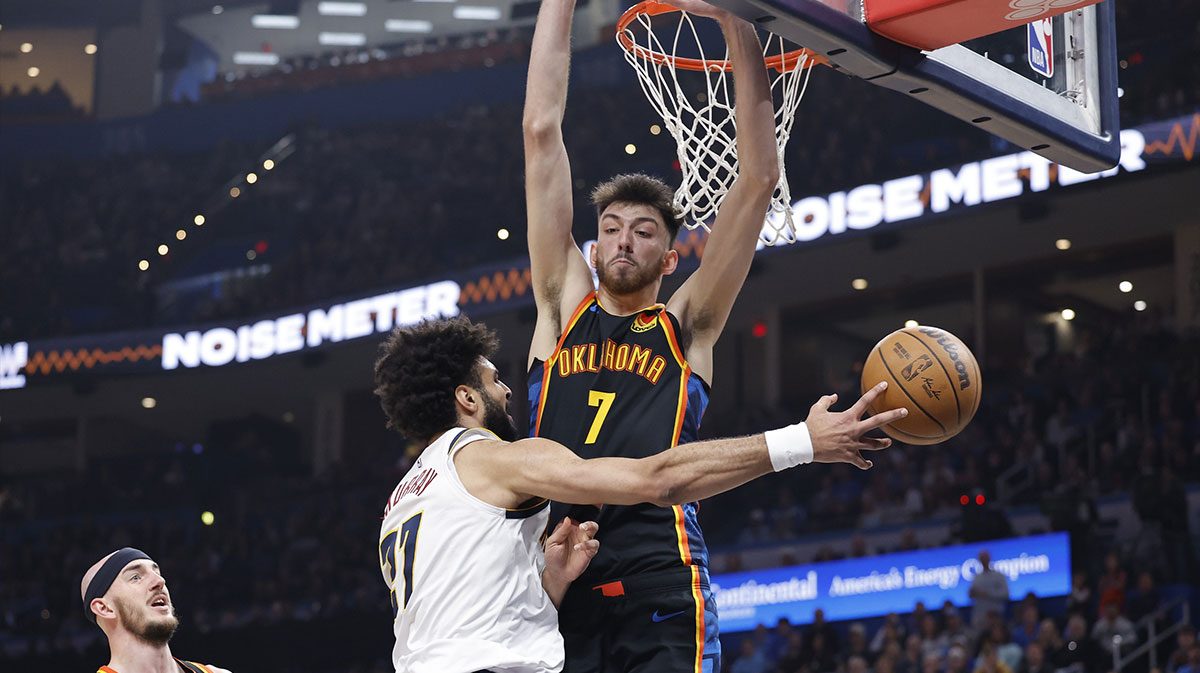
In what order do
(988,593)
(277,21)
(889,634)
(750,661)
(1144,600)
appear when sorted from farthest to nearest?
1. (277,21)
2. (750,661)
3. (889,634)
4. (988,593)
5. (1144,600)

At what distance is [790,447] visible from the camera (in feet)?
9.43

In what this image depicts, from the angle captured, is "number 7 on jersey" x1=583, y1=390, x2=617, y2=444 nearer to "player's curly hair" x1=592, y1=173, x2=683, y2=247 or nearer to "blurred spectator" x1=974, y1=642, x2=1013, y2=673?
"player's curly hair" x1=592, y1=173, x2=683, y2=247

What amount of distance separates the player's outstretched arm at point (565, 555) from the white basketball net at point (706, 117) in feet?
4.78

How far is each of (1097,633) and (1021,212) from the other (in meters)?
7.15

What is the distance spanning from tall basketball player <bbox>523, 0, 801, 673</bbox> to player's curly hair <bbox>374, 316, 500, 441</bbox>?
0.36m

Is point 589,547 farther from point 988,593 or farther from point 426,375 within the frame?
point 988,593

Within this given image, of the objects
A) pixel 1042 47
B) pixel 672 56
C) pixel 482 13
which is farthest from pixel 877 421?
pixel 482 13

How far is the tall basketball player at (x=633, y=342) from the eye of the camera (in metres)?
3.50

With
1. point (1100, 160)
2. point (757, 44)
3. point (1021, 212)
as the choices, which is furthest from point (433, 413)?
point (1021, 212)

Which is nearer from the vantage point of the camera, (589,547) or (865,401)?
(865,401)

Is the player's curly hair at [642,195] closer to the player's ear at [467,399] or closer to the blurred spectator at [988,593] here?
the player's ear at [467,399]

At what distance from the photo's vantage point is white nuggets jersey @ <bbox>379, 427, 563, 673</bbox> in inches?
125

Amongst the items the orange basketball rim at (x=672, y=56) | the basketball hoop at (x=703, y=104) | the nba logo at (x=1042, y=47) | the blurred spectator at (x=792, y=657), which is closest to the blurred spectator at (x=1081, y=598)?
the blurred spectator at (x=792, y=657)

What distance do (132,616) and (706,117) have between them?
111 inches
